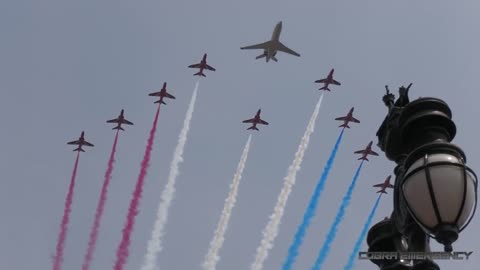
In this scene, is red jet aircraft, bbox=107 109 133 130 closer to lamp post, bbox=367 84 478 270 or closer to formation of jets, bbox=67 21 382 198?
formation of jets, bbox=67 21 382 198

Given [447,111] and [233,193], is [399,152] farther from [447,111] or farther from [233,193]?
[233,193]

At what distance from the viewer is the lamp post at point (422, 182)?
585 centimetres

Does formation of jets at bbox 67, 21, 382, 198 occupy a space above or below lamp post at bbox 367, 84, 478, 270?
above

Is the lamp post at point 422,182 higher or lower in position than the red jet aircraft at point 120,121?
lower

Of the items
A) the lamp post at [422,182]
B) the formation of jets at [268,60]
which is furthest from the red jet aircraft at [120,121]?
the lamp post at [422,182]

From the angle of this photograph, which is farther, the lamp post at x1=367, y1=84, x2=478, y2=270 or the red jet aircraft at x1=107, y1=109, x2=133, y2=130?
the red jet aircraft at x1=107, y1=109, x2=133, y2=130

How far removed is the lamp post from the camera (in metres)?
5.85

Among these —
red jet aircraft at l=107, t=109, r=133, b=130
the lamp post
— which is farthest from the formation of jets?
the lamp post

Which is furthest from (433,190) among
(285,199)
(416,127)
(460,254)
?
(285,199)

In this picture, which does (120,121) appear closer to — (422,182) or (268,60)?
(268,60)

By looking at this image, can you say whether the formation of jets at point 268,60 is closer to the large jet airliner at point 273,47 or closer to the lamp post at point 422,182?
the large jet airliner at point 273,47

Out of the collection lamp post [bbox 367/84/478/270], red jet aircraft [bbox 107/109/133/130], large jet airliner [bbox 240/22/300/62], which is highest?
large jet airliner [bbox 240/22/300/62]

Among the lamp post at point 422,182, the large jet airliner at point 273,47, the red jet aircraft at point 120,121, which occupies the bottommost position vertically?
the lamp post at point 422,182

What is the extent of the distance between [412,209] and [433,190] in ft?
0.94
